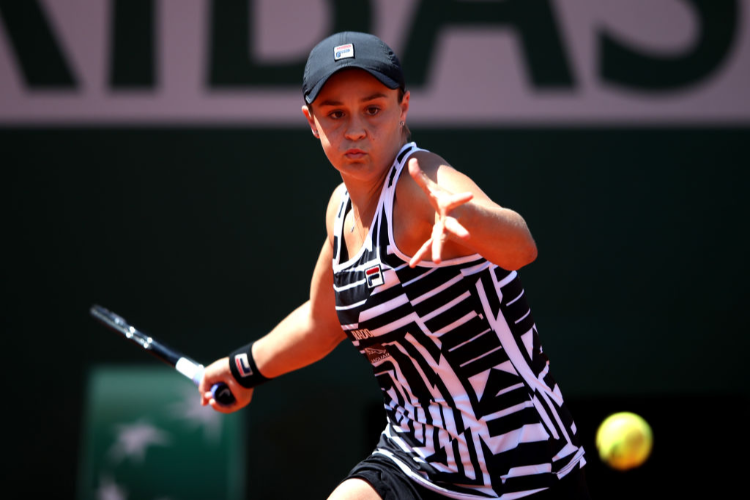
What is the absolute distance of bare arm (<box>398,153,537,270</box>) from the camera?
5.37 ft

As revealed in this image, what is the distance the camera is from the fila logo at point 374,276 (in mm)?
1955

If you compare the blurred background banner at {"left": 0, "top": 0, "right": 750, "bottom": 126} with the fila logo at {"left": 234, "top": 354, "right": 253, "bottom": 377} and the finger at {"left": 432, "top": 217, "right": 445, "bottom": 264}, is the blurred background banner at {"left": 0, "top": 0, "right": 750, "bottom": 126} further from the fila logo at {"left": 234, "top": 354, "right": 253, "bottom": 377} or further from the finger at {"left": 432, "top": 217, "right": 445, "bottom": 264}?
the finger at {"left": 432, "top": 217, "right": 445, "bottom": 264}

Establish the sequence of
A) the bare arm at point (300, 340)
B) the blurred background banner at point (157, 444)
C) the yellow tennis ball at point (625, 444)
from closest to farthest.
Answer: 1. the bare arm at point (300, 340)
2. the yellow tennis ball at point (625, 444)
3. the blurred background banner at point (157, 444)

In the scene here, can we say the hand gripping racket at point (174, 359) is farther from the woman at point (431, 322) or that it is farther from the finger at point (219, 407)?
the woman at point (431, 322)

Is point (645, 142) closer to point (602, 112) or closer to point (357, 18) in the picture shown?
point (602, 112)

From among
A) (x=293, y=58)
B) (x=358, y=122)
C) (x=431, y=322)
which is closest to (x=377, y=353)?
(x=431, y=322)

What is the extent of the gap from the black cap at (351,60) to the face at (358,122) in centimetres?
3

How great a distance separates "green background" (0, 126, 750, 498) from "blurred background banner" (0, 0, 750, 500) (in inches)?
0.5

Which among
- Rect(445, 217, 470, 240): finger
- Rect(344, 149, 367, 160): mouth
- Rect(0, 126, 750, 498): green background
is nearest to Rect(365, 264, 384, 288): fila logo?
Rect(344, 149, 367, 160): mouth

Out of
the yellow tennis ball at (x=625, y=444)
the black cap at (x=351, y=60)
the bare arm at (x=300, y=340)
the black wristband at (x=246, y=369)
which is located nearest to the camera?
the black cap at (x=351, y=60)

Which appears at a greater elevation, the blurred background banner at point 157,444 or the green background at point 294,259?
the green background at point 294,259

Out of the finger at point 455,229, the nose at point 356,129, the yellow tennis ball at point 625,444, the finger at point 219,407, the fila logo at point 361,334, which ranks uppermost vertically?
the nose at point 356,129

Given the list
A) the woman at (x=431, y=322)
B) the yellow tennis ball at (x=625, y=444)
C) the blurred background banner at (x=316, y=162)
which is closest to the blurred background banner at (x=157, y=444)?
the blurred background banner at (x=316, y=162)

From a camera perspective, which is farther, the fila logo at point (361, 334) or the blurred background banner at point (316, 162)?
the blurred background banner at point (316, 162)
